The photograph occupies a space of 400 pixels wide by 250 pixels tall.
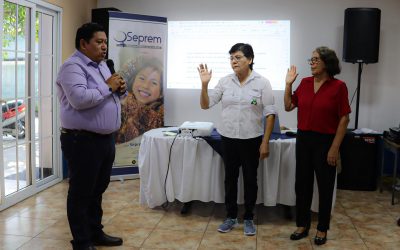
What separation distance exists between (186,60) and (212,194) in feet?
7.70

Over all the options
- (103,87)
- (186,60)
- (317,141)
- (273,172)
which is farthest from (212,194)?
(186,60)

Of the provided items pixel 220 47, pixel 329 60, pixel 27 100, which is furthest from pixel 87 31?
pixel 220 47

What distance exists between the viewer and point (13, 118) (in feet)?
13.1

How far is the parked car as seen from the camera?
383 cm

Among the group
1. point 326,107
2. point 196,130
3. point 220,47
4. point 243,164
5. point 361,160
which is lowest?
point 361,160

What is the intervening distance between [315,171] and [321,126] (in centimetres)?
35

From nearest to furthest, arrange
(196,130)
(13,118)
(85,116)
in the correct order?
(85,116) < (196,130) < (13,118)

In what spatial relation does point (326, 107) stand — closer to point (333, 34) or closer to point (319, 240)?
point (319, 240)

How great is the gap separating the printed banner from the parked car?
113 centimetres

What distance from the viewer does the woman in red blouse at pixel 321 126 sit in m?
2.80

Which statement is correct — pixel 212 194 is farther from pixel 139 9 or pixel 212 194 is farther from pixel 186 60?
pixel 139 9

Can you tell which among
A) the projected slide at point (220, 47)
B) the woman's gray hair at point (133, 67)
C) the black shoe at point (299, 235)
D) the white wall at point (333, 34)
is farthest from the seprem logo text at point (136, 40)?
the black shoe at point (299, 235)

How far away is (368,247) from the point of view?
3020 millimetres

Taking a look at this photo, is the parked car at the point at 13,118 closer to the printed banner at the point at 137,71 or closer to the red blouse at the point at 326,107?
the printed banner at the point at 137,71
